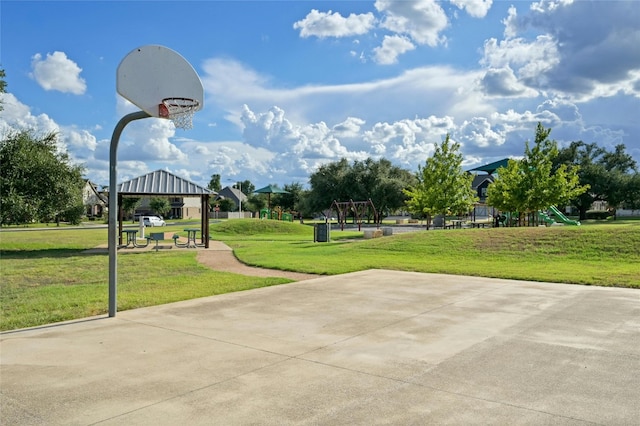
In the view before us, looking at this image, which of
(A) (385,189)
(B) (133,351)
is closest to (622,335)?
(B) (133,351)

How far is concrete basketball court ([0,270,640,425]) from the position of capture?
432 centimetres

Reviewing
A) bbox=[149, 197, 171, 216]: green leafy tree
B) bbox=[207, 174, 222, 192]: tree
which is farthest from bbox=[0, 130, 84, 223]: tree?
bbox=[207, 174, 222, 192]: tree

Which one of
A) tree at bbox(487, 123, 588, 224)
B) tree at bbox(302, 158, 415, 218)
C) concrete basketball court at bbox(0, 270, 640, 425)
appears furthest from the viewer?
tree at bbox(302, 158, 415, 218)

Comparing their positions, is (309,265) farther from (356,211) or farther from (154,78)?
(356,211)

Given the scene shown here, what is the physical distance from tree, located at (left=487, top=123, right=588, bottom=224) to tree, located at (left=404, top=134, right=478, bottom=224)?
3.39 meters

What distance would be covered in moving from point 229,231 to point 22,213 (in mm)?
17428

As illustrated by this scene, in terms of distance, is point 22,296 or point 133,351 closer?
point 133,351

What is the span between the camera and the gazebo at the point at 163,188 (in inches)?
957

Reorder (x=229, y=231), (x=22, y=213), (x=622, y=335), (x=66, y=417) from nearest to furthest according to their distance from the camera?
(x=66, y=417)
(x=622, y=335)
(x=22, y=213)
(x=229, y=231)

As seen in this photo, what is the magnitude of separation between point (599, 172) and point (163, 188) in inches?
2056

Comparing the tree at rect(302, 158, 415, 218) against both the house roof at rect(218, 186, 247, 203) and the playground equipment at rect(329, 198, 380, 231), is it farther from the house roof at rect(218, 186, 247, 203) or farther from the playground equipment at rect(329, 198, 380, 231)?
the house roof at rect(218, 186, 247, 203)

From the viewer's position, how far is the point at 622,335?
22.5 ft

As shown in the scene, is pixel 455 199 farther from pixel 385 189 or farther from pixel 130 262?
pixel 385 189

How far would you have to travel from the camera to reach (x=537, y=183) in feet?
97.1
